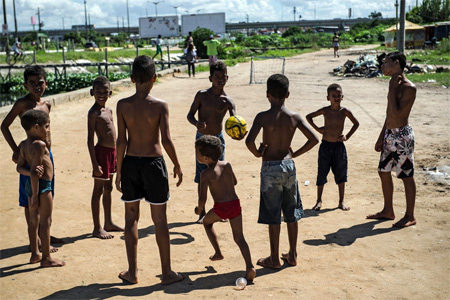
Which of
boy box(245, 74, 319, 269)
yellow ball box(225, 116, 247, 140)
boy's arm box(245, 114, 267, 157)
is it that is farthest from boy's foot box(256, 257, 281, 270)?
yellow ball box(225, 116, 247, 140)

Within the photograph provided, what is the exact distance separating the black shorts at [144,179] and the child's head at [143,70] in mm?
684

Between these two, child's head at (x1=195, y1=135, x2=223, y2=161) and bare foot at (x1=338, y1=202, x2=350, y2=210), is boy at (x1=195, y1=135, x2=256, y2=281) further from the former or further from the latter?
bare foot at (x1=338, y1=202, x2=350, y2=210)

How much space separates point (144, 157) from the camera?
15.0 feet

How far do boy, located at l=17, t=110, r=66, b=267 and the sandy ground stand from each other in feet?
0.62

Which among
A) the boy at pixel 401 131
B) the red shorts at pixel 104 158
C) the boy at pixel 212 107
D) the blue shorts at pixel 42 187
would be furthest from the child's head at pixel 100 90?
the boy at pixel 401 131

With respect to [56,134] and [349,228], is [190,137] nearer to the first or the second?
[56,134]

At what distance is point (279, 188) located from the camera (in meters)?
4.80

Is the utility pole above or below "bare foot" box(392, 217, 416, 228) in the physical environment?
above

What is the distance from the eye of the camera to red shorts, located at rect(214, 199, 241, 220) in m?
4.61

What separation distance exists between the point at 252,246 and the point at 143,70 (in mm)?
2200

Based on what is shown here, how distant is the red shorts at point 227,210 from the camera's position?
4.61m

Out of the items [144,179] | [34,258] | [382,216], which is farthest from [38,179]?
[382,216]

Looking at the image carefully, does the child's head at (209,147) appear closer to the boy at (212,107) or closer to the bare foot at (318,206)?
the boy at (212,107)

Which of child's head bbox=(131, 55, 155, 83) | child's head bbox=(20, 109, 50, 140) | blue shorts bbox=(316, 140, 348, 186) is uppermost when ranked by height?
child's head bbox=(131, 55, 155, 83)
